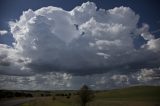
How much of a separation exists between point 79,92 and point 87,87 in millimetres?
2074

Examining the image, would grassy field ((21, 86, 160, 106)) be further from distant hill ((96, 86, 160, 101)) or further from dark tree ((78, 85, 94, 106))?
dark tree ((78, 85, 94, 106))

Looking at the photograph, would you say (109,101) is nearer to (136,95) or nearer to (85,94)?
(85,94)

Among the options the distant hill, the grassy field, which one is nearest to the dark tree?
the grassy field

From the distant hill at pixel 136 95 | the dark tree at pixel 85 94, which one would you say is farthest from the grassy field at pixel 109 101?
the dark tree at pixel 85 94

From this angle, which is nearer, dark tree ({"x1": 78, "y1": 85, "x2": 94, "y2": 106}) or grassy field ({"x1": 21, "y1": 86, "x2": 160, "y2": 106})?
dark tree ({"x1": 78, "y1": 85, "x2": 94, "y2": 106})

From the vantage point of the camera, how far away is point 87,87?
202 ft

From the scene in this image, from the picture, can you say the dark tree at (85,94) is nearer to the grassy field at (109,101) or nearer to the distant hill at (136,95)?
the grassy field at (109,101)

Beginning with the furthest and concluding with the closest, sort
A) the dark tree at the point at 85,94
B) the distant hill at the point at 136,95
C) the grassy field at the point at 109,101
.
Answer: the distant hill at the point at 136,95, the grassy field at the point at 109,101, the dark tree at the point at 85,94

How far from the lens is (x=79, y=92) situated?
6144 centimetres

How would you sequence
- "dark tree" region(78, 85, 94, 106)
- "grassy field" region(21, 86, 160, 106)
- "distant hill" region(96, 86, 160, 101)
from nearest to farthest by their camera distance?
"dark tree" region(78, 85, 94, 106)
"grassy field" region(21, 86, 160, 106)
"distant hill" region(96, 86, 160, 101)

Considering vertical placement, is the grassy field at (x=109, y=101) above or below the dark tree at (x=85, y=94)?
below

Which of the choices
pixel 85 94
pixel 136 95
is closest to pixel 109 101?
pixel 85 94

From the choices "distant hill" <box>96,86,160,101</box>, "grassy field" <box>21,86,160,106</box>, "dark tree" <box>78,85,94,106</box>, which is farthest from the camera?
"distant hill" <box>96,86,160,101</box>

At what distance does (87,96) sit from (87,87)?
6.43ft
